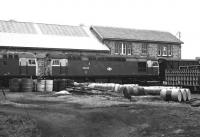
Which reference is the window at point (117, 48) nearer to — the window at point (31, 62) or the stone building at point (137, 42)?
the stone building at point (137, 42)

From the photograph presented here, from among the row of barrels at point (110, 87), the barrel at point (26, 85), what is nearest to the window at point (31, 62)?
the barrel at point (26, 85)

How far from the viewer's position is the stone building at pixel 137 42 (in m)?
41.4

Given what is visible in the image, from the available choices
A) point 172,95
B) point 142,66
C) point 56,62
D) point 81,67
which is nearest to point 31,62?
point 56,62

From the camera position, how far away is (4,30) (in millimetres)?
38062

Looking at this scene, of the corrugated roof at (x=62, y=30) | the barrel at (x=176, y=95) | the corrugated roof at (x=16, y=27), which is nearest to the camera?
the barrel at (x=176, y=95)

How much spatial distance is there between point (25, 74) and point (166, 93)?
16137 millimetres

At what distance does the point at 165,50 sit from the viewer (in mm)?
44625

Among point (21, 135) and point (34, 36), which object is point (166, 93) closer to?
point (21, 135)

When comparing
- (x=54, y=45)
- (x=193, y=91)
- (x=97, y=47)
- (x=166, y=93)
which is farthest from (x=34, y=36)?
(x=166, y=93)

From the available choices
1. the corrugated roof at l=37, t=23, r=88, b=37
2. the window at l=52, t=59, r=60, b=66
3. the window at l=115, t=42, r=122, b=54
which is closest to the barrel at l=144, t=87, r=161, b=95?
the window at l=52, t=59, r=60, b=66

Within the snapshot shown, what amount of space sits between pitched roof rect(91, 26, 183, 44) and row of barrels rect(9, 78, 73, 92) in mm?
17409

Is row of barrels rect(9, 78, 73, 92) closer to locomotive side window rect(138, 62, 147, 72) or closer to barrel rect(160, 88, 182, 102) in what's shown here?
barrel rect(160, 88, 182, 102)

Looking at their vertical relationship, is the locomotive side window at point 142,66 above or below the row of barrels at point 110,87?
above

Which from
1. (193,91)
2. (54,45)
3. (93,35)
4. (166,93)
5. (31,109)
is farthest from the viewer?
(93,35)
